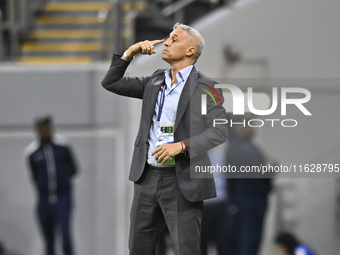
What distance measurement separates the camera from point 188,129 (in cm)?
276

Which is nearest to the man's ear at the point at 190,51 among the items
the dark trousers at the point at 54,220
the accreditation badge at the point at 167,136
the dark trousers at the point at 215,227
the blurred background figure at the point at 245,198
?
the accreditation badge at the point at 167,136

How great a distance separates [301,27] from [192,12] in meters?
0.98

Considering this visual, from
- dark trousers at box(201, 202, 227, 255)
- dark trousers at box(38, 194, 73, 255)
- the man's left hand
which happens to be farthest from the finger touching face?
dark trousers at box(38, 194, 73, 255)

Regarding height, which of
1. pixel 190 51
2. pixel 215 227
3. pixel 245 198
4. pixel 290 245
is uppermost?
pixel 190 51

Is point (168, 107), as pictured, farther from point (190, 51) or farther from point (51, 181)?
point (51, 181)

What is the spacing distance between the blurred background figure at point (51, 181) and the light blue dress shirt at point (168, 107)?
303cm

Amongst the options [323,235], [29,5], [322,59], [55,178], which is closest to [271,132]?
[322,59]

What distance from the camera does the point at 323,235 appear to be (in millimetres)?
5254

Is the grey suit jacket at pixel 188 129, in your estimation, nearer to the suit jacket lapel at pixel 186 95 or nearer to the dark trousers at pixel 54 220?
the suit jacket lapel at pixel 186 95

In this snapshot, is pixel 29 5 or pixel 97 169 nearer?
pixel 97 169

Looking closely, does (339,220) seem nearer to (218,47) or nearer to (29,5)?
(218,47)

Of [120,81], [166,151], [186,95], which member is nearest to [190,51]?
[186,95]

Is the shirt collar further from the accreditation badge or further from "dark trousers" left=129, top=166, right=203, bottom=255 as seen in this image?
"dark trousers" left=129, top=166, right=203, bottom=255

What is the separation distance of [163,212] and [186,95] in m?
0.58
